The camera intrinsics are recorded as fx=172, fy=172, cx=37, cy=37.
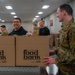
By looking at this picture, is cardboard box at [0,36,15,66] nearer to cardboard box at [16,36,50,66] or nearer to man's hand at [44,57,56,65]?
cardboard box at [16,36,50,66]

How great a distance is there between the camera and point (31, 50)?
173 centimetres

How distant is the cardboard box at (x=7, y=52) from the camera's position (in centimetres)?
171

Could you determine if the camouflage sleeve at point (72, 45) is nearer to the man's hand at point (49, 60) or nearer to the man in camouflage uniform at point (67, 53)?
the man in camouflage uniform at point (67, 53)

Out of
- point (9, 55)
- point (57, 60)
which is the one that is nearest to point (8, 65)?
point (9, 55)

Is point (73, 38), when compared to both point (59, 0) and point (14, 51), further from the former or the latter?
point (59, 0)

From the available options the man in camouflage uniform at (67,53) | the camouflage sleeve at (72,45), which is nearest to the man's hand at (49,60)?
the man in camouflage uniform at (67,53)

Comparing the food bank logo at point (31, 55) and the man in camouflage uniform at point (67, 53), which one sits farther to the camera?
the food bank logo at point (31, 55)

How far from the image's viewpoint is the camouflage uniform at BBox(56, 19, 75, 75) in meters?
1.59

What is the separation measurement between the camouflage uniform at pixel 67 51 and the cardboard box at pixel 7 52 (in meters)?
0.46

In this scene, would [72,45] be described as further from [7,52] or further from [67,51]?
[7,52]

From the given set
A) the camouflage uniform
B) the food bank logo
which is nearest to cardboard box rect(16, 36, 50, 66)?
the food bank logo

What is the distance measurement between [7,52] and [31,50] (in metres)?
0.24

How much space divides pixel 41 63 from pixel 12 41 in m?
0.37

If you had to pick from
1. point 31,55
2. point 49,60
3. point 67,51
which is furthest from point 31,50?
point 67,51
